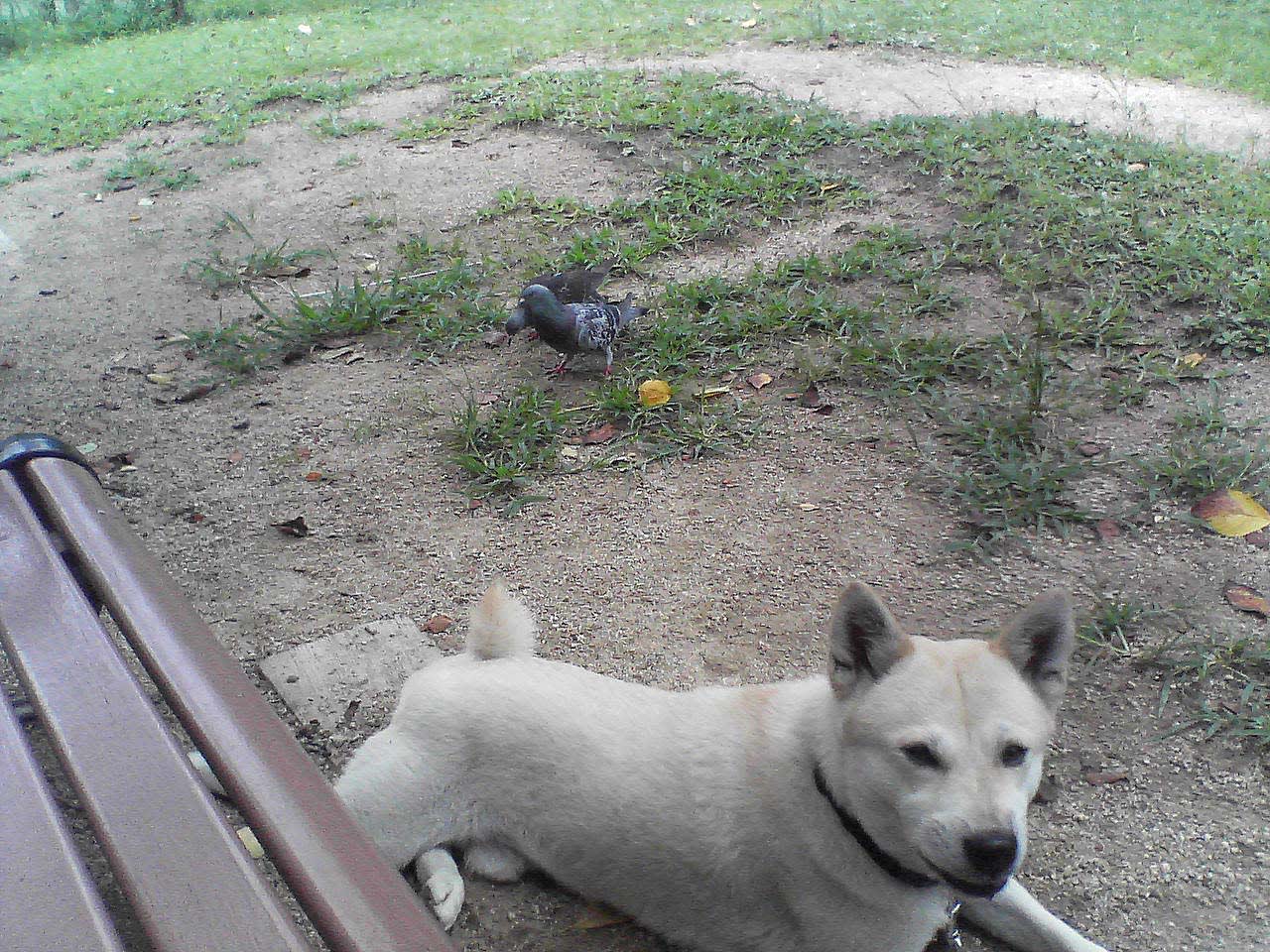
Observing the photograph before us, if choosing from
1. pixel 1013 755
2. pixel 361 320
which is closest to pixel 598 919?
pixel 1013 755

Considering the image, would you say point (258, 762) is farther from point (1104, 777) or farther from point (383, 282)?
point (383, 282)

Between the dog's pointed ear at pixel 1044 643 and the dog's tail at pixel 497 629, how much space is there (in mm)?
1154

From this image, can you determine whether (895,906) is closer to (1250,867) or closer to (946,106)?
(1250,867)

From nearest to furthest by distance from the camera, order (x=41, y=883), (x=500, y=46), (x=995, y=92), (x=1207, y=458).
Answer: (x=41, y=883) → (x=1207, y=458) → (x=995, y=92) → (x=500, y=46)

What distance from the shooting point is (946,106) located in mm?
6711

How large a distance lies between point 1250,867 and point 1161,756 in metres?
0.33

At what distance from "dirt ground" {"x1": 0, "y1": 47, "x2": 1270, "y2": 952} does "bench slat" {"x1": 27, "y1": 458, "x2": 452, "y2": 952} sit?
1.01 m

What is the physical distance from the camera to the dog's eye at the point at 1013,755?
1.84 meters

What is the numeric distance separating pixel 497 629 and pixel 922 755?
111 cm

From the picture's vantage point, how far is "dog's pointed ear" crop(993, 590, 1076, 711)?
1.92 m

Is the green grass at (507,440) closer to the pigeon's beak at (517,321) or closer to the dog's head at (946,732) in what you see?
the pigeon's beak at (517,321)

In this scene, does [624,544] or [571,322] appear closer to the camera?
[624,544]

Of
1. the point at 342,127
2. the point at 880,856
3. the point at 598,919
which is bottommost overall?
the point at 598,919

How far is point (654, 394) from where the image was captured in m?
4.13
